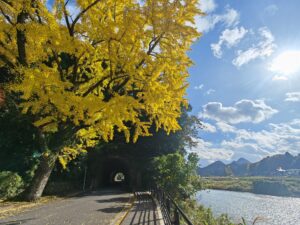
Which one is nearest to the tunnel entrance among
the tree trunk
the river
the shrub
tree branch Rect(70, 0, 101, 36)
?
the river

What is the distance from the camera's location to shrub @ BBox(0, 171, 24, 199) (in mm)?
16847

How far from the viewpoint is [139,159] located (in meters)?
38.7

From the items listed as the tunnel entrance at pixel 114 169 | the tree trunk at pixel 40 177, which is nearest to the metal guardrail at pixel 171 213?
the tree trunk at pixel 40 177

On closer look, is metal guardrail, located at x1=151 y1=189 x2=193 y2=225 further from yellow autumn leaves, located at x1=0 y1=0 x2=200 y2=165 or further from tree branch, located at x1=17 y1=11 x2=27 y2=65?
tree branch, located at x1=17 y1=11 x2=27 y2=65

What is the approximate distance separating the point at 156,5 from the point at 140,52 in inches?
58.7

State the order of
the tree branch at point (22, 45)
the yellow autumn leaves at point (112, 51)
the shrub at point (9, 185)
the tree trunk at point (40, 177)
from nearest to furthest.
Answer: the yellow autumn leaves at point (112, 51), the tree branch at point (22, 45), the shrub at point (9, 185), the tree trunk at point (40, 177)

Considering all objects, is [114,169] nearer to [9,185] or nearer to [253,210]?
[253,210]

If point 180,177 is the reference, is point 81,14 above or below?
above

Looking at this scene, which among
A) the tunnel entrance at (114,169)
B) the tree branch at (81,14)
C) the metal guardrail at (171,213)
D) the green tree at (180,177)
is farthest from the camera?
the tunnel entrance at (114,169)

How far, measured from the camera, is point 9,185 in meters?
17.3

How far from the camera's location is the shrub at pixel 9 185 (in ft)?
55.3

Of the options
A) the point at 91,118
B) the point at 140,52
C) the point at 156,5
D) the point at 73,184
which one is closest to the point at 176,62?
the point at 140,52

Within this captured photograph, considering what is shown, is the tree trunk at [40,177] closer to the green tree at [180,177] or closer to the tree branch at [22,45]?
the tree branch at [22,45]

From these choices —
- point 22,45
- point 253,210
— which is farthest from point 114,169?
point 22,45
